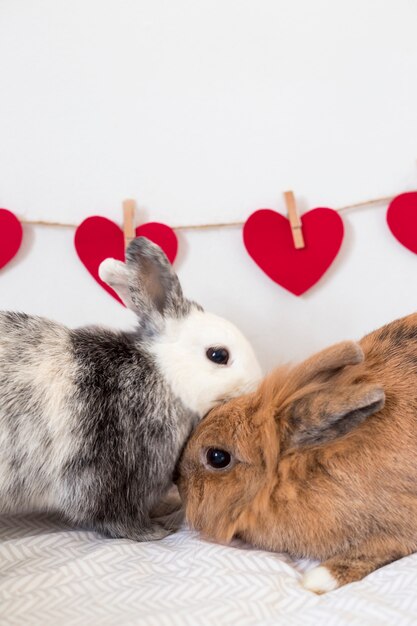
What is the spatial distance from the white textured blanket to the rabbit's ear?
0.45 m

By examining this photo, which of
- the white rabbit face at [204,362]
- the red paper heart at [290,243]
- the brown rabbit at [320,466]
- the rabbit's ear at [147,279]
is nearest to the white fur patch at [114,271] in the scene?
the rabbit's ear at [147,279]

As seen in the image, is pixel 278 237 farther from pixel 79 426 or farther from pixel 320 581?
pixel 320 581

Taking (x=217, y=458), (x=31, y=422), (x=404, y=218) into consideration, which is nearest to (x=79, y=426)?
(x=31, y=422)

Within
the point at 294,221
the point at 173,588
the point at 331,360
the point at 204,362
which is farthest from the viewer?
the point at 294,221

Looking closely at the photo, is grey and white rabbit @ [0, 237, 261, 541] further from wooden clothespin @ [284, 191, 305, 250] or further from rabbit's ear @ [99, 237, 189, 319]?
wooden clothespin @ [284, 191, 305, 250]

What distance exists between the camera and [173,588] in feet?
3.49

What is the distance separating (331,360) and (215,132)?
2.78 feet

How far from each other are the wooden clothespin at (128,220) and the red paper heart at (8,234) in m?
0.28

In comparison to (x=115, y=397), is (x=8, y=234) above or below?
above

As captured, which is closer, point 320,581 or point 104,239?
point 320,581

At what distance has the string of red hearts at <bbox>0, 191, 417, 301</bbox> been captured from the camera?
1761 mm

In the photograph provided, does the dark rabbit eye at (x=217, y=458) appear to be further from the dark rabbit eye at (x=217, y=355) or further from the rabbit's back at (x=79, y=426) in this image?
the dark rabbit eye at (x=217, y=355)

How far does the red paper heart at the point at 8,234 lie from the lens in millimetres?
1771

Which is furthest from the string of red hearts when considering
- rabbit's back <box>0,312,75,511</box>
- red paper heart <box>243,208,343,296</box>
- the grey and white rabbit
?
rabbit's back <box>0,312,75,511</box>
